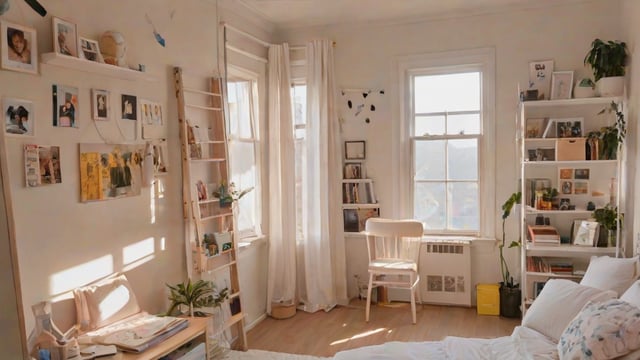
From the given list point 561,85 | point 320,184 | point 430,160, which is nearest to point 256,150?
point 320,184

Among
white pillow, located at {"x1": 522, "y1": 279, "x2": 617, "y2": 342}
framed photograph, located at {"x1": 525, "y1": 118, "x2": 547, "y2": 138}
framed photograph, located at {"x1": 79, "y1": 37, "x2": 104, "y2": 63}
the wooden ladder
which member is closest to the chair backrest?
framed photograph, located at {"x1": 525, "y1": 118, "x2": 547, "y2": 138}

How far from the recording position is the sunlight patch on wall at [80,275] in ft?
7.88

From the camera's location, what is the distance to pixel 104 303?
2.56 m

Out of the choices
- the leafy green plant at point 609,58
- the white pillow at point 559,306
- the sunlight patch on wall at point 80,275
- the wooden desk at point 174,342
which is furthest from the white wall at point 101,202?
the leafy green plant at point 609,58

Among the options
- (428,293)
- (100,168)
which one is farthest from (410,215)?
(100,168)

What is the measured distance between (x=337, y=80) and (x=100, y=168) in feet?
9.22

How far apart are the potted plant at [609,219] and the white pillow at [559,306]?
4.43ft

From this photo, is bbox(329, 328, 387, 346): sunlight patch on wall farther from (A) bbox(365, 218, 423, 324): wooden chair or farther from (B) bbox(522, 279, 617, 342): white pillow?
(B) bbox(522, 279, 617, 342): white pillow

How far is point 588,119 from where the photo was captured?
13.9ft

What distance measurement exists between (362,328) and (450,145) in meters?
1.94

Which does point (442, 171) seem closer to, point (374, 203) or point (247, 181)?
point (374, 203)

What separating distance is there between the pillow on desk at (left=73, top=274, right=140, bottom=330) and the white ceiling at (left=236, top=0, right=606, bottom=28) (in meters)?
2.56

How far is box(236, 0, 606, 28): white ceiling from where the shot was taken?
423cm

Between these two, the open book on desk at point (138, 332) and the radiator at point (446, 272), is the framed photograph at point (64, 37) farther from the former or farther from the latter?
the radiator at point (446, 272)
